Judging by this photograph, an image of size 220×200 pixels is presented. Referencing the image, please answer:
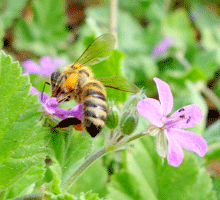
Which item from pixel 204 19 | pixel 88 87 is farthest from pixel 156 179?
pixel 204 19

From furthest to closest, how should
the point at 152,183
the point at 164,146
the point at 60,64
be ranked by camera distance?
the point at 60,64, the point at 152,183, the point at 164,146

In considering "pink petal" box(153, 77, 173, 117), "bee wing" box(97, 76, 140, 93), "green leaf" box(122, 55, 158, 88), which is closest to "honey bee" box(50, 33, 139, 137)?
"bee wing" box(97, 76, 140, 93)

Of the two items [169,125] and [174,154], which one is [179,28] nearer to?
[169,125]

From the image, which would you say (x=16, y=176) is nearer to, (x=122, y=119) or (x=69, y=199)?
(x=69, y=199)

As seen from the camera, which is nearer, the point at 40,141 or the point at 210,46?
the point at 40,141

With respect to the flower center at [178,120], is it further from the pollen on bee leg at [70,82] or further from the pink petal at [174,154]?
the pollen on bee leg at [70,82]

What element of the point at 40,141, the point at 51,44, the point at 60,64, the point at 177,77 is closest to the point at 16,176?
the point at 40,141

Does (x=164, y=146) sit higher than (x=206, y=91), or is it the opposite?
(x=206, y=91)

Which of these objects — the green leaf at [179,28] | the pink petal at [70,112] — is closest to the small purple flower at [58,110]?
the pink petal at [70,112]
